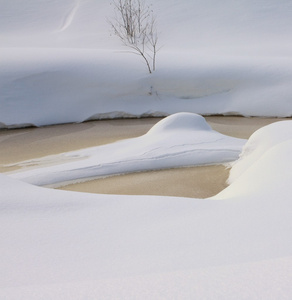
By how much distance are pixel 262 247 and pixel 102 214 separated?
0.54 metres

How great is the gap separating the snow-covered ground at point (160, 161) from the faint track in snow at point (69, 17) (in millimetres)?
117

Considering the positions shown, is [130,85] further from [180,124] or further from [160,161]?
[160,161]

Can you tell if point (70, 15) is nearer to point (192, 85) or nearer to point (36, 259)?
point (192, 85)

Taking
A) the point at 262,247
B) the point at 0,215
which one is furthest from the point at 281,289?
the point at 0,215

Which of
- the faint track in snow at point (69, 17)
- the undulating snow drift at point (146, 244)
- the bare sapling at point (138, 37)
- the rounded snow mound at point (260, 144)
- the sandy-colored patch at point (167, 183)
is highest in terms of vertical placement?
the faint track in snow at point (69, 17)

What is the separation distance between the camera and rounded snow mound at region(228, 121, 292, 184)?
2.38 metres

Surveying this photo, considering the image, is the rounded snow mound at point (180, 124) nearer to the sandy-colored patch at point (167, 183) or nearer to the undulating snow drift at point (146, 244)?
the sandy-colored patch at point (167, 183)

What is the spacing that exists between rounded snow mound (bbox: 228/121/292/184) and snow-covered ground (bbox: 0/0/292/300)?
0.01 metres

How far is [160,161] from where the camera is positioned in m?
2.84

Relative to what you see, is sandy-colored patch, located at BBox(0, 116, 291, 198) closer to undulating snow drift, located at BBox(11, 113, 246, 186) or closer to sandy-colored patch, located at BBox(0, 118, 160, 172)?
sandy-colored patch, located at BBox(0, 118, 160, 172)

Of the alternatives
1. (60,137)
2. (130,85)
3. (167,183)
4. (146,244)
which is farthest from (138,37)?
(146,244)

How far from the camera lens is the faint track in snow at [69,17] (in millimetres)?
8056

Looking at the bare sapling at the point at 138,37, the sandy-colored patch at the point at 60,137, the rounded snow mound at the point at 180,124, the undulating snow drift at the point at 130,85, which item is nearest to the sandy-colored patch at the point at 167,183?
the rounded snow mound at the point at 180,124

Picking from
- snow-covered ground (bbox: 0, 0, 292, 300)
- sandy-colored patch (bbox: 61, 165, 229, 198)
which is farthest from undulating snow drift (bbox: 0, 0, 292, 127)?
sandy-colored patch (bbox: 61, 165, 229, 198)
